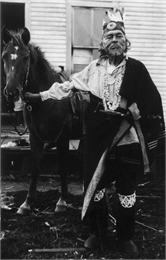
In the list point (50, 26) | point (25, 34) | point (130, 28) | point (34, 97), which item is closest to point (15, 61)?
point (25, 34)

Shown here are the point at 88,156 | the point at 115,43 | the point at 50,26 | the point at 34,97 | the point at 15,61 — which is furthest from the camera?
the point at 50,26

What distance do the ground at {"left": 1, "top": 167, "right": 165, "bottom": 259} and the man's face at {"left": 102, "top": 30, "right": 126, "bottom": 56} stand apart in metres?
1.78

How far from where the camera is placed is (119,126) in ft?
9.52

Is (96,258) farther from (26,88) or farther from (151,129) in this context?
(26,88)

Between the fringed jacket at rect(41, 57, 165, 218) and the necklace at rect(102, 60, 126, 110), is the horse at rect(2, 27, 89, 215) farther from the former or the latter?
the necklace at rect(102, 60, 126, 110)

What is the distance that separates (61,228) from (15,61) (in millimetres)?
1909

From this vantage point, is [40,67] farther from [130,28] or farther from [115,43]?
[130,28]

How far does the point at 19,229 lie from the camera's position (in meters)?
3.48

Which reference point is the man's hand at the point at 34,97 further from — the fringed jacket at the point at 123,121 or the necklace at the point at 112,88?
the necklace at the point at 112,88

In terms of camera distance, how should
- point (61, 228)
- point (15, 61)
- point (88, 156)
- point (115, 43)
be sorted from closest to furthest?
point (115, 43) < point (88, 156) < point (15, 61) < point (61, 228)

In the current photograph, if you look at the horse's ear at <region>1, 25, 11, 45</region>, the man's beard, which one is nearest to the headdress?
the man's beard

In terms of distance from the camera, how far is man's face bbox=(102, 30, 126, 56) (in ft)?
9.34

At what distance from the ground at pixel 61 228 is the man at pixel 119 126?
0.29 m

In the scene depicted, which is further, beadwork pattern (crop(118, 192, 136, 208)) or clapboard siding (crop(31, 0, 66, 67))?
clapboard siding (crop(31, 0, 66, 67))
